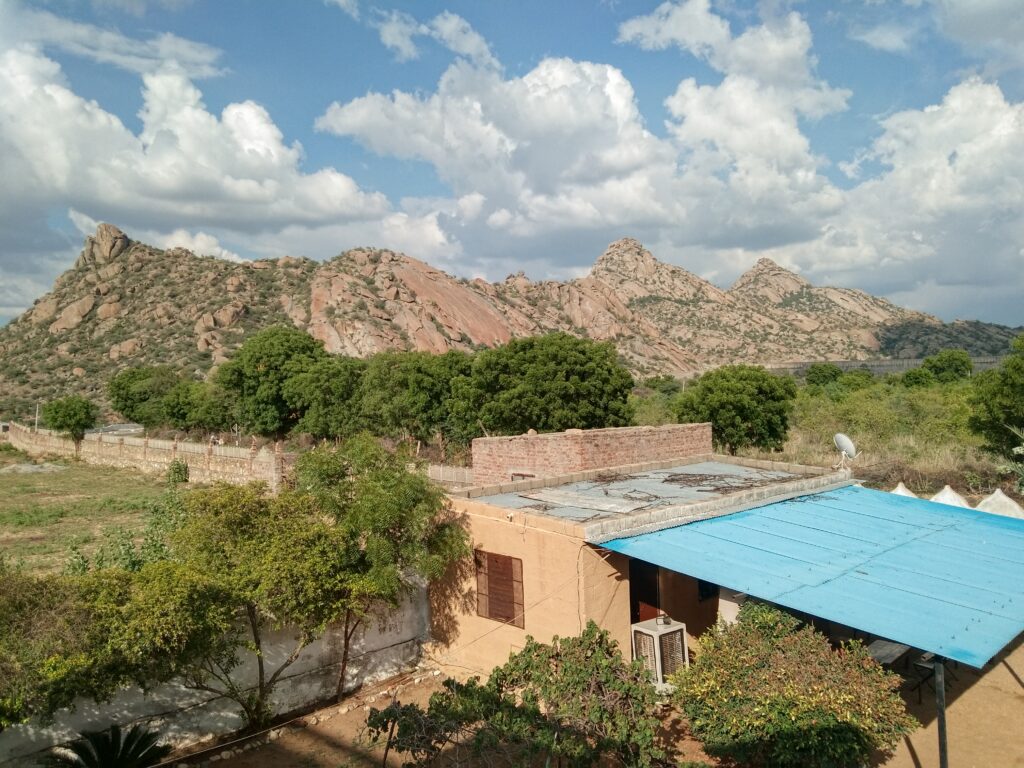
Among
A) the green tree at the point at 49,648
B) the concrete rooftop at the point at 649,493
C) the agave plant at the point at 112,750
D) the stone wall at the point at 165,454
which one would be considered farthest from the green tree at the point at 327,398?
the green tree at the point at 49,648

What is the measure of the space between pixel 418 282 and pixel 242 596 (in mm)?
82989

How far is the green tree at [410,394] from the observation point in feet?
121

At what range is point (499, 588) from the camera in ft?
40.3

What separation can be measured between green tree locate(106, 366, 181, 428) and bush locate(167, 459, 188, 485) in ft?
54.4

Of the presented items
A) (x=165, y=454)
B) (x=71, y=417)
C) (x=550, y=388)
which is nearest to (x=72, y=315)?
(x=71, y=417)

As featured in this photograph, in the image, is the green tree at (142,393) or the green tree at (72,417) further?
the green tree at (142,393)

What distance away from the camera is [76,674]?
7.93 meters

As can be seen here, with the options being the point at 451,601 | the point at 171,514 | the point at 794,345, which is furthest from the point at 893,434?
the point at 794,345

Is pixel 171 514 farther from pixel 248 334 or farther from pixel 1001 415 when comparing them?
pixel 248 334

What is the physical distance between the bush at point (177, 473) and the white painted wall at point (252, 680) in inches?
1204

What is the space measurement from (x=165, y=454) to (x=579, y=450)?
34741 mm

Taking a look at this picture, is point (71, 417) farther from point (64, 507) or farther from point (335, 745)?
point (335, 745)

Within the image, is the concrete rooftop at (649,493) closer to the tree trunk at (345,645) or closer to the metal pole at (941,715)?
the tree trunk at (345,645)

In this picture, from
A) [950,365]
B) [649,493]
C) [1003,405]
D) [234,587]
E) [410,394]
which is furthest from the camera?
[950,365]
